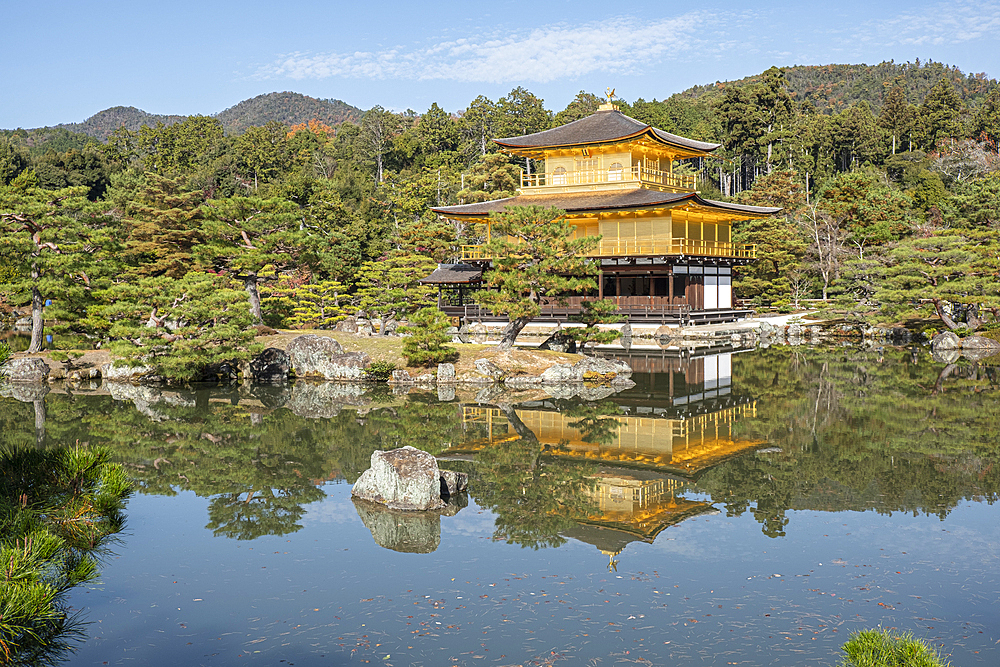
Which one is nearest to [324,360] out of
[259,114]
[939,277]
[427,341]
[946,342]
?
[427,341]

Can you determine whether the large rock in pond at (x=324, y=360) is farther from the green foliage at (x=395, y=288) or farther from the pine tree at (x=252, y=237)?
the green foliage at (x=395, y=288)

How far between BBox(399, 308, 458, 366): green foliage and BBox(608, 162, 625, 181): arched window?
60.3 ft

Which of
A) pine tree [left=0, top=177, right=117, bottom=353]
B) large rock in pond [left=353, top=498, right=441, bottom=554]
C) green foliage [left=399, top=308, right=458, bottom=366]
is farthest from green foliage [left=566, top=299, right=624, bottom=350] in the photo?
pine tree [left=0, top=177, right=117, bottom=353]

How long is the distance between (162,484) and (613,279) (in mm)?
27551

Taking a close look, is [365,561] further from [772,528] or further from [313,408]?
[313,408]

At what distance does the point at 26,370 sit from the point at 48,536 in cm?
1930

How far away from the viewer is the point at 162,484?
12.1 meters

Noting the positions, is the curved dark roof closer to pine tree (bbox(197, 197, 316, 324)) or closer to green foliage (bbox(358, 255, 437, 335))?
green foliage (bbox(358, 255, 437, 335))

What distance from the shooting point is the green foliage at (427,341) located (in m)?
22.3

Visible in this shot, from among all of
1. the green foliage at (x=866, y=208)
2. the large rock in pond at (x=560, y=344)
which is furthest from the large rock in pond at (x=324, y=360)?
the green foliage at (x=866, y=208)

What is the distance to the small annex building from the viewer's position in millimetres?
34656

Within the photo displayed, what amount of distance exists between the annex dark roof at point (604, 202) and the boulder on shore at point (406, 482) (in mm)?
23442

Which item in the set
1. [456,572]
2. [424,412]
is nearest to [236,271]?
[424,412]

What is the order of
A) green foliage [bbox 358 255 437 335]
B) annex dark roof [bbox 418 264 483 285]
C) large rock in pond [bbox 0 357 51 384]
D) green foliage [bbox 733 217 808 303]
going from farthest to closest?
1. green foliage [bbox 733 217 808 303]
2. annex dark roof [bbox 418 264 483 285]
3. green foliage [bbox 358 255 437 335]
4. large rock in pond [bbox 0 357 51 384]
